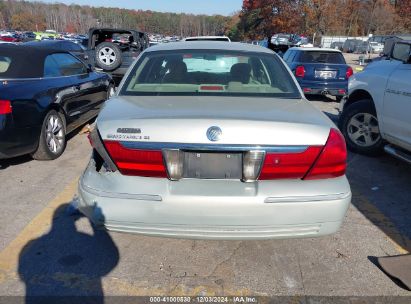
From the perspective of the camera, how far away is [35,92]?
4.83 metres

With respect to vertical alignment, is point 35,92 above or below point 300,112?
below

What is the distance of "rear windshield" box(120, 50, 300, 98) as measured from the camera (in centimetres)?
329

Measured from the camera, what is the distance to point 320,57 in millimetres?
10617

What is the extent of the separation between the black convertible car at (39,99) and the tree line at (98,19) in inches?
5043

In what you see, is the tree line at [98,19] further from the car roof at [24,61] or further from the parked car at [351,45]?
the car roof at [24,61]

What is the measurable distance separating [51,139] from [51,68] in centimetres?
109

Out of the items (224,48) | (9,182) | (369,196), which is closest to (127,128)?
(224,48)

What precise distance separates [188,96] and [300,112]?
88 centimetres

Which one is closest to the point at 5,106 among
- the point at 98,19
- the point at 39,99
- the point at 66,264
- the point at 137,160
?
the point at 39,99

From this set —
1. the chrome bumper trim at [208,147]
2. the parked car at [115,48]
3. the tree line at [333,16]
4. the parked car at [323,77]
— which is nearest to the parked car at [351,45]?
the tree line at [333,16]

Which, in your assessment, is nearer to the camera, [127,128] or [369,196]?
[127,128]

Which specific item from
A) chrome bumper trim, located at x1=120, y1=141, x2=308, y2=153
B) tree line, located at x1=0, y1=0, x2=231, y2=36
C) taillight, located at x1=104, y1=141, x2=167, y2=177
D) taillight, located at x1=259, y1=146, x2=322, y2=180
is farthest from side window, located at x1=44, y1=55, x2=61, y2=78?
tree line, located at x1=0, y1=0, x2=231, y2=36

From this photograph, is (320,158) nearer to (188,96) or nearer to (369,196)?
(188,96)

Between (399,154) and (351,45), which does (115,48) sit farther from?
(351,45)
